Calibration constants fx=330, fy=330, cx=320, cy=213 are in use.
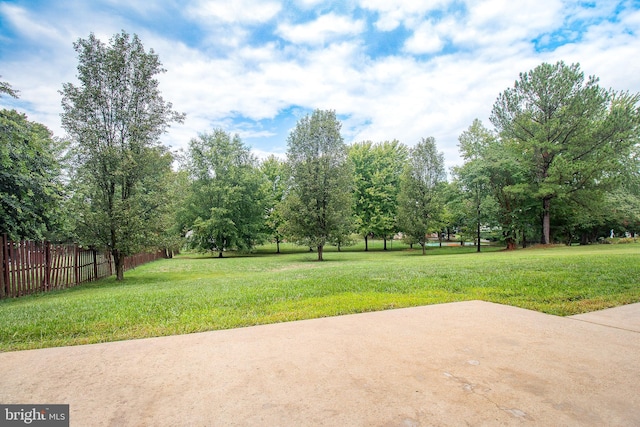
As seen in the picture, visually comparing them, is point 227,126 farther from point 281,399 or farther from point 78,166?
point 281,399

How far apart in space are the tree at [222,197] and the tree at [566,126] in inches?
892

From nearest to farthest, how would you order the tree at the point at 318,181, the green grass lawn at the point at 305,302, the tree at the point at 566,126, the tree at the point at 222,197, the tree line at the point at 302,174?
the green grass lawn at the point at 305,302 → the tree line at the point at 302,174 → the tree at the point at 566,126 → the tree at the point at 318,181 → the tree at the point at 222,197

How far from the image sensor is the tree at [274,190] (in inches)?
1375

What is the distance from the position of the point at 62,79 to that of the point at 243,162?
876 inches

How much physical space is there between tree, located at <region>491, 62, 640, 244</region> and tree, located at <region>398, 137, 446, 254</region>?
5728 millimetres

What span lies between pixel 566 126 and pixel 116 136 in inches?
1076

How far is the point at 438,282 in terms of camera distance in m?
7.27

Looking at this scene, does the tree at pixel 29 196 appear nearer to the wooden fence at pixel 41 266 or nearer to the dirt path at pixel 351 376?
the wooden fence at pixel 41 266

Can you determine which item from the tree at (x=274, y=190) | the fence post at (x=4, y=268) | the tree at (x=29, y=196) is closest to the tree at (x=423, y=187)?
A: the tree at (x=274, y=190)

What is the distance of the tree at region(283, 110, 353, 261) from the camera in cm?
2348

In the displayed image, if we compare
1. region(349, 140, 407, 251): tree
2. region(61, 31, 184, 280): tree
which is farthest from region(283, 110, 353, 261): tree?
region(61, 31, 184, 280): tree

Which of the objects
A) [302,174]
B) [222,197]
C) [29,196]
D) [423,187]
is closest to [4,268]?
[29,196]

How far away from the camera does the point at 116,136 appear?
12.9 meters

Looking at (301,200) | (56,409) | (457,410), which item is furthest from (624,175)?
(56,409)
